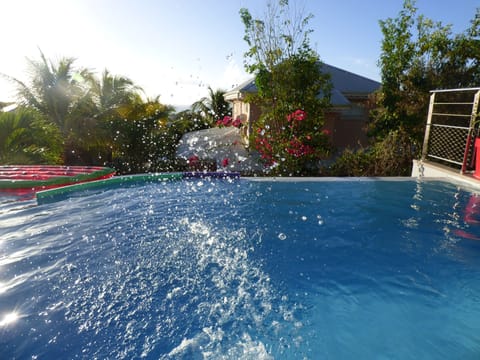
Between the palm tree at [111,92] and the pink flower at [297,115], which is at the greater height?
the palm tree at [111,92]

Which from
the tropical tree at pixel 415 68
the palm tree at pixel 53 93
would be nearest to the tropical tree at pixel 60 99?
the palm tree at pixel 53 93

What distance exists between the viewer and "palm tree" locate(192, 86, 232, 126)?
921 inches

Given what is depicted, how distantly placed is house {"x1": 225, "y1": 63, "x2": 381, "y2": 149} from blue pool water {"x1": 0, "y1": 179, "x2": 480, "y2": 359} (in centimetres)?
791

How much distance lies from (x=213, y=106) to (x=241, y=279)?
20415 millimetres

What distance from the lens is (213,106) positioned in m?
23.6

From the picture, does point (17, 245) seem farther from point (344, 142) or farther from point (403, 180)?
point (344, 142)

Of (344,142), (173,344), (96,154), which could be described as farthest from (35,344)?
(344,142)

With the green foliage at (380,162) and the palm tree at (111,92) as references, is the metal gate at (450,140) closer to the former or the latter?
the green foliage at (380,162)

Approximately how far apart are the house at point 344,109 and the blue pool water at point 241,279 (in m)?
7.91

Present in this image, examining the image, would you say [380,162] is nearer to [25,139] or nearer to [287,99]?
[287,99]

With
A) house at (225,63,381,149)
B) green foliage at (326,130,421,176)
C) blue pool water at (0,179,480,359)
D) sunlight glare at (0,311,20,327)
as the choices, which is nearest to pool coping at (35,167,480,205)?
blue pool water at (0,179,480,359)

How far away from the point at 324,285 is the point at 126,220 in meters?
3.99

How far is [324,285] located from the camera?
4.39 metres

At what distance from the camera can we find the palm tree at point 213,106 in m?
23.4
